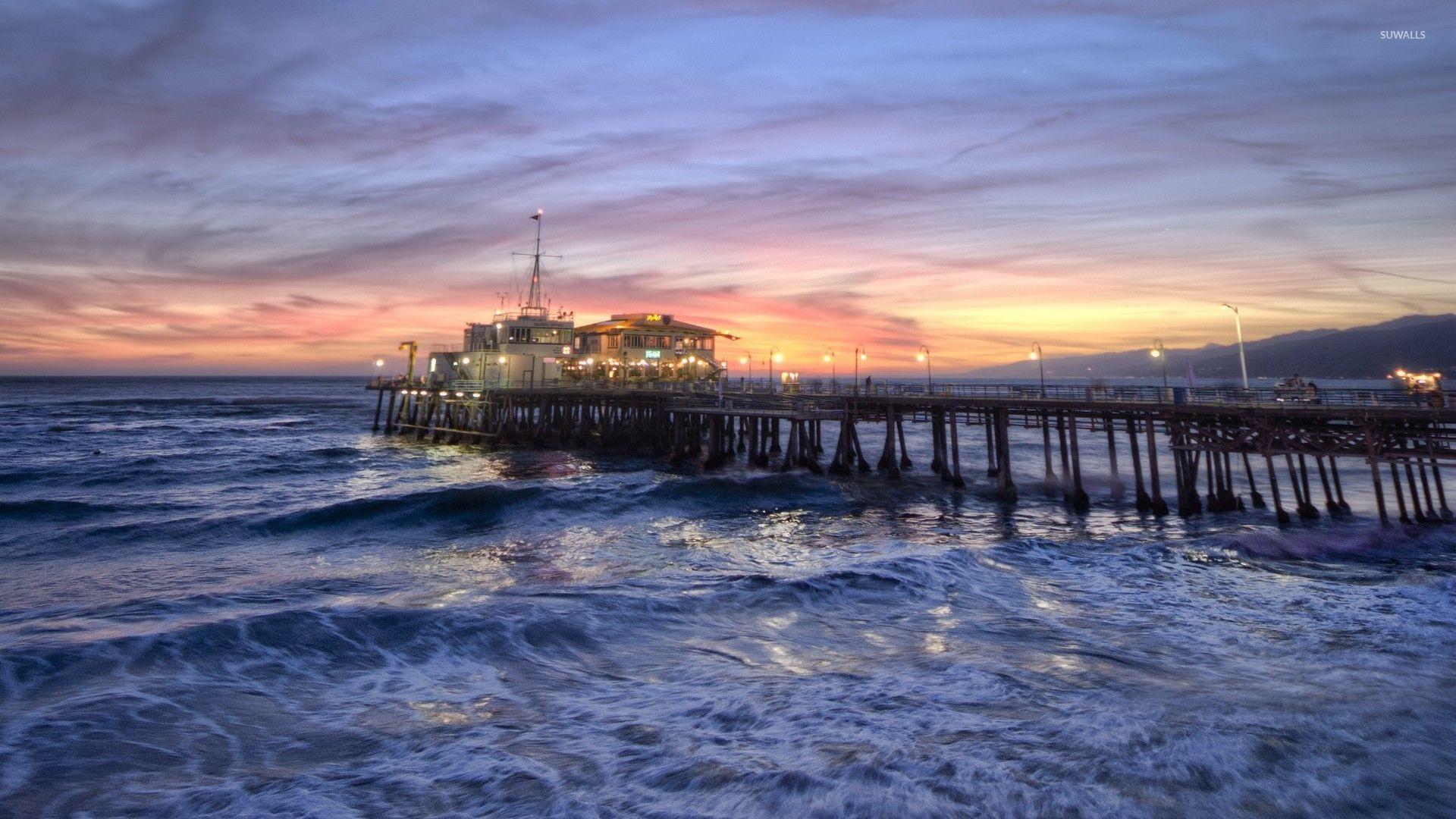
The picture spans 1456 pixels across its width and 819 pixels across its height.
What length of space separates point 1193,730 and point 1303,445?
64.6 feet

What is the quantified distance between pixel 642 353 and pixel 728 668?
60.3 meters

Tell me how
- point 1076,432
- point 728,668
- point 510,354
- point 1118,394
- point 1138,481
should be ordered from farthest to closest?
1. point 510,354
2. point 1076,432
3. point 1118,394
4. point 1138,481
5. point 728,668

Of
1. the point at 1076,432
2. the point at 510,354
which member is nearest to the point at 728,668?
the point at 1076,432

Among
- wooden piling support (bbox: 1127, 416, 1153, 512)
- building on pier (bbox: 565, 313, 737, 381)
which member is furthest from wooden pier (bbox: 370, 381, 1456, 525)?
building on pier (bbox: 565, 313, 737, 381)

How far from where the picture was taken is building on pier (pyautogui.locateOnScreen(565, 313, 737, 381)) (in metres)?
69.4

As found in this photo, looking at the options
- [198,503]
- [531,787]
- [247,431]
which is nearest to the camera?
[531,787]

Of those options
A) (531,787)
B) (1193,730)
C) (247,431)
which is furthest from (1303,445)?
(247,431)

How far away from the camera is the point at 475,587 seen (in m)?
17.6

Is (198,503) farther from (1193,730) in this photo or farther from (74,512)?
(1193,730)

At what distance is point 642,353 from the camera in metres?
70.8

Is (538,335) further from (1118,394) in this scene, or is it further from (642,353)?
(1118,394)

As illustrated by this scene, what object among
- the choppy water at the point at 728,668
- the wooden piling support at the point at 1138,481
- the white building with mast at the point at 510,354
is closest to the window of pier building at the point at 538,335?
the white building with mast at the point at 510,354

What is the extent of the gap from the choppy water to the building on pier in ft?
144

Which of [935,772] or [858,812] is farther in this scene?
[935,772]
